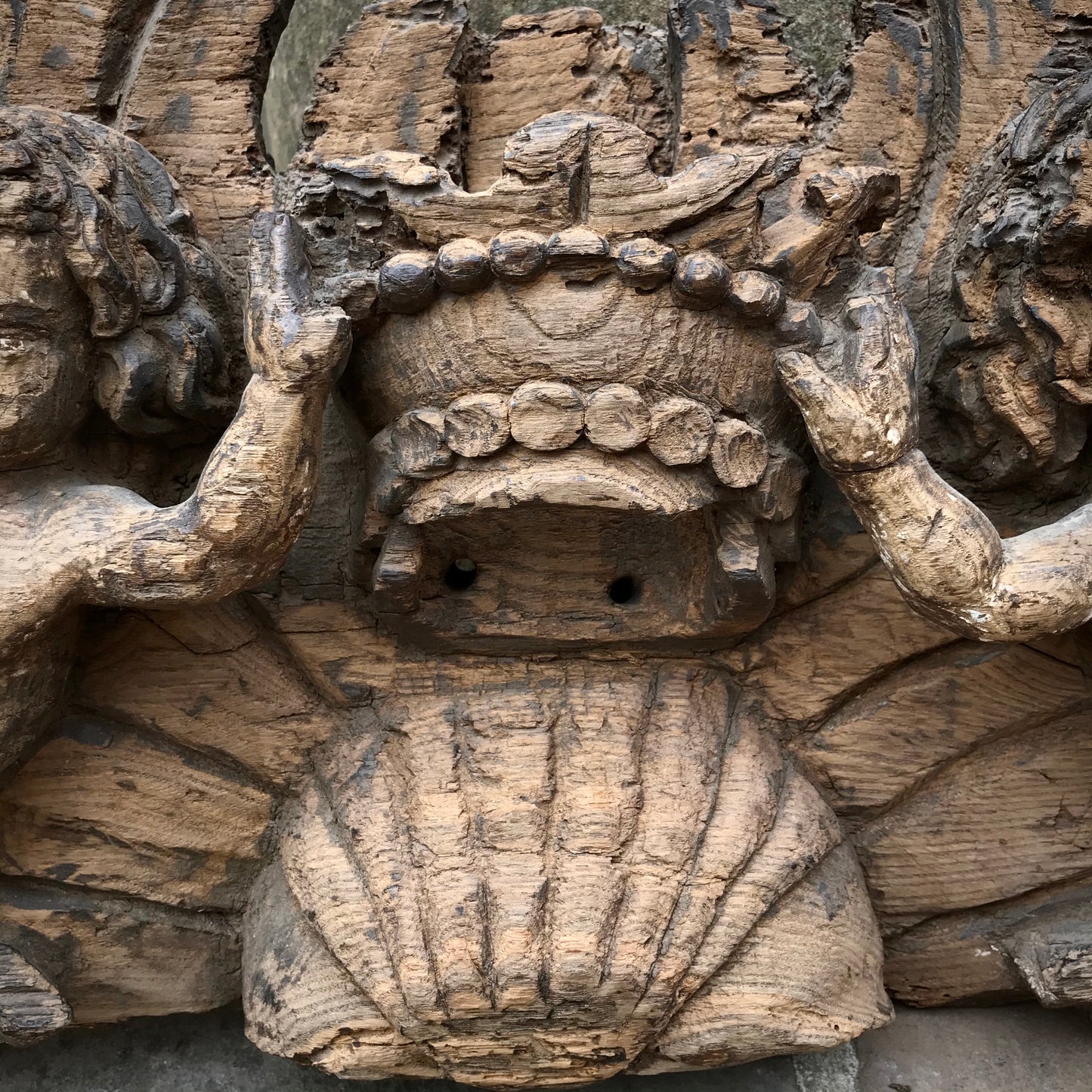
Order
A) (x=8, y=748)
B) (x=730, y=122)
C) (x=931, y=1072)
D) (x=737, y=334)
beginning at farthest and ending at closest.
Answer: (x=931, y=1072)
(x=730, y=122)
(x=8, y=748)
(x=737, y=334)

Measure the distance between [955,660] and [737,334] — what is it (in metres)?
0.50

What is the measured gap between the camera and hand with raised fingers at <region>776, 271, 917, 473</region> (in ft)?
3.30

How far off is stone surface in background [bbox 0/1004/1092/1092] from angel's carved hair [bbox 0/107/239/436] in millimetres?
778

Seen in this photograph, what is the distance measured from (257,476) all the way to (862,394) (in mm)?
538

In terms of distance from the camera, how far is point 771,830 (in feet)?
4.04

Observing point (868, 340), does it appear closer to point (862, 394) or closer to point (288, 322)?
point (862, 394)

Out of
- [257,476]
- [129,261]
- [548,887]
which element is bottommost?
[548,887]

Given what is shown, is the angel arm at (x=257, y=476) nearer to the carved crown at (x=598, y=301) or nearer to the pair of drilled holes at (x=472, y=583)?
the carved crown at (x=598, y=301)

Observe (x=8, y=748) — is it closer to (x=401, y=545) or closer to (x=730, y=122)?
(x=401, y=545)

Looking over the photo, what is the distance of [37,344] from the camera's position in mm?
1058

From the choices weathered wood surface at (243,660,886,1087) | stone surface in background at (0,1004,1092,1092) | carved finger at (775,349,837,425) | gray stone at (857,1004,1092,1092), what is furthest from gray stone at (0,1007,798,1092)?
carved finger at (775,349,837,425)

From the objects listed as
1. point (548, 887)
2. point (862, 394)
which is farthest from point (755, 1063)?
point (862, 394)

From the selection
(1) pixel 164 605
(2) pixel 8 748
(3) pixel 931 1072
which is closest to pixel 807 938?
(3) pixel 931 1072

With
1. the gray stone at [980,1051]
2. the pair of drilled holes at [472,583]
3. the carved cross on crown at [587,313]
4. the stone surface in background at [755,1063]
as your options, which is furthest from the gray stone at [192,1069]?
the carved cross on crown at [587,313]
